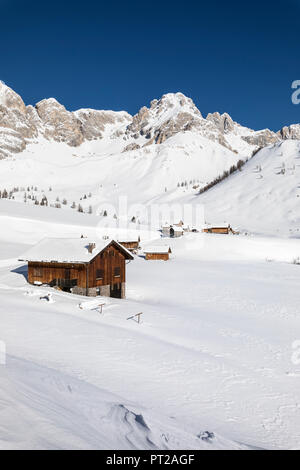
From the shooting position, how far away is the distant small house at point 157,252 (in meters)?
61.7

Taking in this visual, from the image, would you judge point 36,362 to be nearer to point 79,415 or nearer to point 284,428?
point 79,415

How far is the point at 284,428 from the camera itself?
11.6 m

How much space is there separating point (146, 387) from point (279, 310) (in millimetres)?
20267

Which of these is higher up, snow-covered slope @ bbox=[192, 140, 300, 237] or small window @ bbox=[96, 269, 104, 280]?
snow-covered slope @ bbox=[192, 140, 300, 237]

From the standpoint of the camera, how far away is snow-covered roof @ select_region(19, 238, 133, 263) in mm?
32638

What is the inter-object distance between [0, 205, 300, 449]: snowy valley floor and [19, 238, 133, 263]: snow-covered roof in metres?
3.29

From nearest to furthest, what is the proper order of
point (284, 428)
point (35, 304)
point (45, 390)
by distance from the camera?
point (45, 390)
point (284, 428)
point (35, 304)

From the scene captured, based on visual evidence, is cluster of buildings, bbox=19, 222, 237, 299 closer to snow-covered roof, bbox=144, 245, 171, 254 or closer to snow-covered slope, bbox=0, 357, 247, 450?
snow-covered slope, bbox=0, 357, 247, 450

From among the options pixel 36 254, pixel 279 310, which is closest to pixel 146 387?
pixel 279 310

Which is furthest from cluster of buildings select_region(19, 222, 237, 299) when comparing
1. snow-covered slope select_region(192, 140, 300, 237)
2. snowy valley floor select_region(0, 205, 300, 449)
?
snow-covered slope select_region(192, 140, 300, 237)

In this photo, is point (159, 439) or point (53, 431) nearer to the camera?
point (53, 431)

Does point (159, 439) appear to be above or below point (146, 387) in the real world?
above

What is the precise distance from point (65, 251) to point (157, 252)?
94.5ft

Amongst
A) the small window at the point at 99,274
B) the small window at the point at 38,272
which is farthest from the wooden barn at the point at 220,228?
the small window at the point at 38,272
